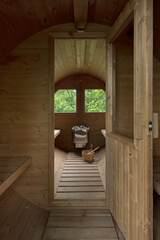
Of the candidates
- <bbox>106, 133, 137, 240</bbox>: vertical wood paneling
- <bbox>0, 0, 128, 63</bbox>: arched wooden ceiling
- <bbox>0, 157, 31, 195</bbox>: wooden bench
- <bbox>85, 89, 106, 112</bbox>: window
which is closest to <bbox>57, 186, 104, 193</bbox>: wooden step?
<bbox>106, 133, 137, 240</bbox>: vertical wood paneling

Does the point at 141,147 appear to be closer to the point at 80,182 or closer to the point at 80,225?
the point at 80,225

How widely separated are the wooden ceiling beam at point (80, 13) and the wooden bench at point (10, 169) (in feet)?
5.97

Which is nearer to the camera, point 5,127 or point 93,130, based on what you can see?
point 5,127

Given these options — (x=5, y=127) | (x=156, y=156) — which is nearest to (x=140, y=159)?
(x=156, y=156)

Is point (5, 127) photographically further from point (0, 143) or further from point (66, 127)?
point (66, 127)

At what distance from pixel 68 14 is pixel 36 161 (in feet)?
6.26

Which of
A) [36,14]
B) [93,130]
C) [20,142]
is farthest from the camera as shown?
[93,130]

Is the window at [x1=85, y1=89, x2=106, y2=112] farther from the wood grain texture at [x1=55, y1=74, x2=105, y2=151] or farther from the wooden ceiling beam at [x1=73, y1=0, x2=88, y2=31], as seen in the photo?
the wooden ceiling beam at [x1=73, y1=0, x2=88, y2=31]

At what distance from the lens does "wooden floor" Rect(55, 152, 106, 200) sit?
210 centimetres

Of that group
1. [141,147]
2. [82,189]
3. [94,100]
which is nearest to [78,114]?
[94,100]

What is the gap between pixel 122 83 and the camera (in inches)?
77.8

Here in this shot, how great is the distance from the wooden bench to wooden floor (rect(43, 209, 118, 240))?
0.72 meters

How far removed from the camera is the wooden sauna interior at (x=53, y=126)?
1411 mm

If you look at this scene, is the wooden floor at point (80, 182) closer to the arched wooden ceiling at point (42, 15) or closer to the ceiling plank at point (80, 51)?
the arched wooden ceiling at point (42, 15)
